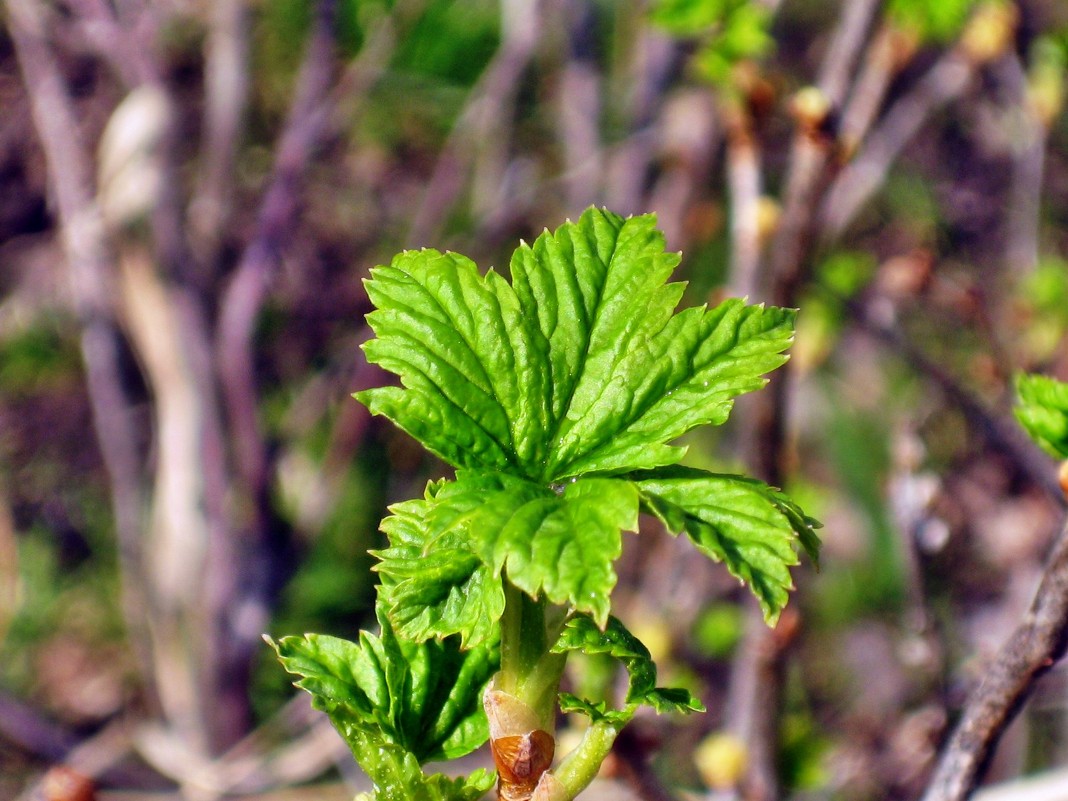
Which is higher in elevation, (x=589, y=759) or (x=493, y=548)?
(x=493, y=548)

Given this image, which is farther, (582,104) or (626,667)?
(582,104)

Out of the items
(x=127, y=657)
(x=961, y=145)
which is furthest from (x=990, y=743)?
(x=961, y=145)

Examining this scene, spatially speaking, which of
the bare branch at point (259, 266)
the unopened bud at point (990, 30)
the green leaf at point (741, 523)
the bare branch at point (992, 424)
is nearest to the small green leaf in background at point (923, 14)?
the bare branch at point (992, 424)

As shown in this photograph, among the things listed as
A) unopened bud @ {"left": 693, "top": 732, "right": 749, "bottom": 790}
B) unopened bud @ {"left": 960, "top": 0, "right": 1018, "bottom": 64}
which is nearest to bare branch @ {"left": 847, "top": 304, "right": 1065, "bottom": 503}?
unopened bud @ {"left": 693, "top": 732, "right": 749, "bottom": 790}

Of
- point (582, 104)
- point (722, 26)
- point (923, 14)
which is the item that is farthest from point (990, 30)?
point (582, 104)

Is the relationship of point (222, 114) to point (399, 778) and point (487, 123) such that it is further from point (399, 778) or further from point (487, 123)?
point (399, 778)

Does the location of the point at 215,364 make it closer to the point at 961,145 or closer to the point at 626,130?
the point at 626,130
